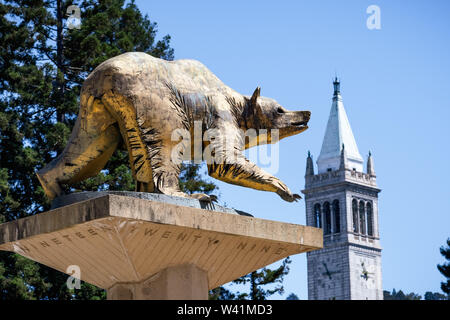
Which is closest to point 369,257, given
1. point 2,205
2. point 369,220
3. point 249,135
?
point 369,220

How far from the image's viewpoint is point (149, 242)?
974cm

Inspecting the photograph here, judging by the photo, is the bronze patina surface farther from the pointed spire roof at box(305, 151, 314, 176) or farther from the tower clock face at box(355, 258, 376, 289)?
the pointed spire roof at box(305, 151, 314, 176)

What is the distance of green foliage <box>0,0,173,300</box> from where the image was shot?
28141mm

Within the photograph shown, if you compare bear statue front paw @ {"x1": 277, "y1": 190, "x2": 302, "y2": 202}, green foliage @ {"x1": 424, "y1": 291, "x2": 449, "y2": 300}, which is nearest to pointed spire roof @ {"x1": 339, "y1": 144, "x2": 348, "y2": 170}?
green foliage @ {"x1": 424, "y1": 291, "x2": 449, "y2": 300}

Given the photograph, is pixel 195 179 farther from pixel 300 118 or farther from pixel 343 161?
pixel 343 161

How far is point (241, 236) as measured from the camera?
10234mm

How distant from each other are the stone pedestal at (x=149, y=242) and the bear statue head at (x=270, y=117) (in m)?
1.46

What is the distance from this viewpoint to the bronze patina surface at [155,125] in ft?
34.5

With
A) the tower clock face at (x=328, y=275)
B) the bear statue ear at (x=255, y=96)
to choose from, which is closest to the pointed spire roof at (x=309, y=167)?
the tower clock face at (x=328, y=275)

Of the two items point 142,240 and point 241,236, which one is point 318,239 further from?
point 142,240

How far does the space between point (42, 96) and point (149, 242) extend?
2160 centimetres

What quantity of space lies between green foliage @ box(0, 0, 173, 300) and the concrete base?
1705cm

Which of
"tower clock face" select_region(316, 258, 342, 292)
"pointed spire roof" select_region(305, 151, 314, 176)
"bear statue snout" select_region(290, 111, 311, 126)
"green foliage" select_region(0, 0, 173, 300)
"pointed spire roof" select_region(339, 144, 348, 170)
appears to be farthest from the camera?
"pointed spire roof" select_region(305, 151, 314, 176)

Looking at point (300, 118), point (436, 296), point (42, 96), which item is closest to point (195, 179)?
point (42, 96)
